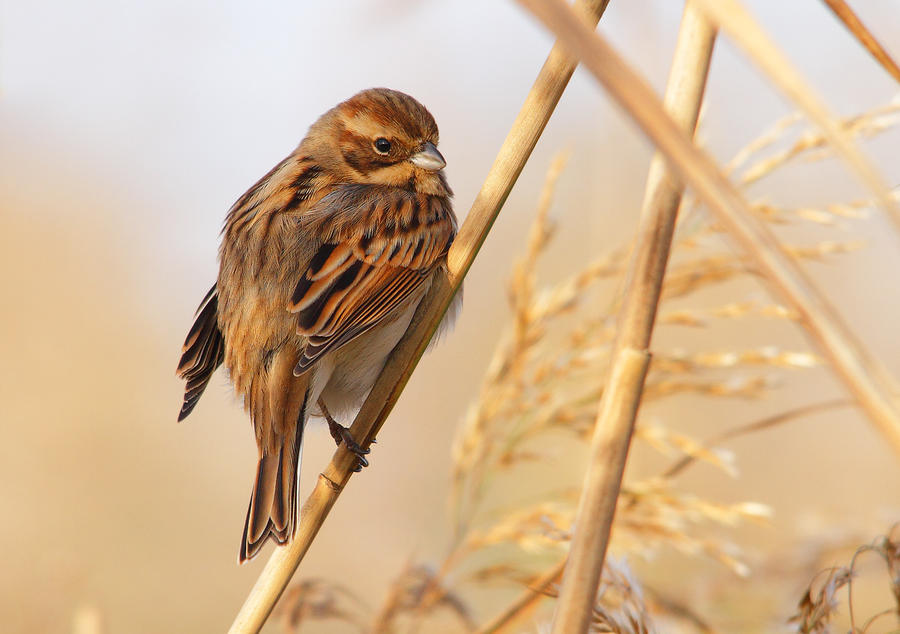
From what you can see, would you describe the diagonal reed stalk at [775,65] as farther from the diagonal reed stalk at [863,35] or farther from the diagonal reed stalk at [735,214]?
the diagonal reed stalk at [863,35]

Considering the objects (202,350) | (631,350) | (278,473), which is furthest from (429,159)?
(631,350)

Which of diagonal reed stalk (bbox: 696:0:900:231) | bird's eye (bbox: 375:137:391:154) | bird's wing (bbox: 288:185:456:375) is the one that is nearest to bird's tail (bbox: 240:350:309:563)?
bird's wing (bbox: 288:185:456:375)

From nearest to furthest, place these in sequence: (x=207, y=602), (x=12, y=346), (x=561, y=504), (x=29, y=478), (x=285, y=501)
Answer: (x=285, y=501) < (x=561, y=504) < (x=207, y=602) < (x=29, y=478) < (x=12, y=346)

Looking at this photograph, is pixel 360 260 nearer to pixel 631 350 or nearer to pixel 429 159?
pixel 429 159

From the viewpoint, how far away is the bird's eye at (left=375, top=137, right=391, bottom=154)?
2500 mm

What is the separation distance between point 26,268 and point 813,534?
4.60 meters

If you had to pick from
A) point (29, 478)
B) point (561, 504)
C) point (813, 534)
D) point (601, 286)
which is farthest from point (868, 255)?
point (29, 478)

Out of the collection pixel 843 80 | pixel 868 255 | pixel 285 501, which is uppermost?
pixel 843 80

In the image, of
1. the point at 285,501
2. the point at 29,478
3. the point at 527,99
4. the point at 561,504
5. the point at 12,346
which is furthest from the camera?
the point at 12,346

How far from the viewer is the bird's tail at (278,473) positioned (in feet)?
5.60

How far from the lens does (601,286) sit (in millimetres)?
2967

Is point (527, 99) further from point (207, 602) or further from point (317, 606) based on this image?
point (207, 602)

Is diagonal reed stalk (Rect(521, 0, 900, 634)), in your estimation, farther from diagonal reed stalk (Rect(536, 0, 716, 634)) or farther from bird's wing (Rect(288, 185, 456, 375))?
bird's wing (Rect(288, 185, 456, 375))

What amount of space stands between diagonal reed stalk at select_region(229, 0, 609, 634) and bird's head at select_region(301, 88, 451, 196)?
1000 mm
